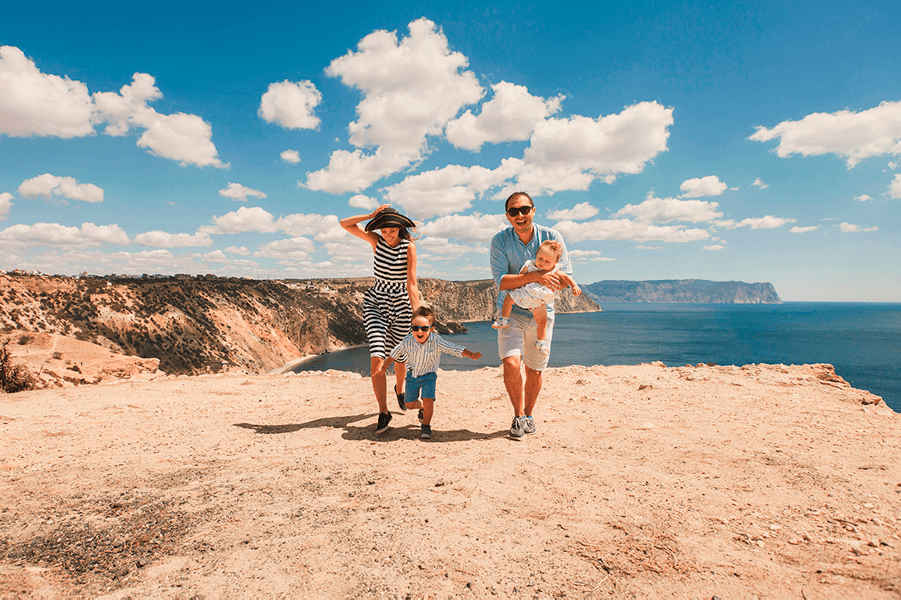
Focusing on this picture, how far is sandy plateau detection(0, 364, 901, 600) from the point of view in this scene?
2.00 meters

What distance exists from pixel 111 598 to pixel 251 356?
55.4m

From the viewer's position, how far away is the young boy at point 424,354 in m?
4.65

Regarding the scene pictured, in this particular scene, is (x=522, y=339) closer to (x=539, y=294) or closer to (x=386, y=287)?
(x=539, y=294)

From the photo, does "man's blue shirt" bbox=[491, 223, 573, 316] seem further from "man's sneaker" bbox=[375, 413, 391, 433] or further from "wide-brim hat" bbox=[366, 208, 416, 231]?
"man's sneaker" bbox=[375, 413, 391, 433]

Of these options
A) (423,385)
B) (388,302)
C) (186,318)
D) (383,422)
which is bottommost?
(186,318)

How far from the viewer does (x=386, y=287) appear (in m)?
5.12

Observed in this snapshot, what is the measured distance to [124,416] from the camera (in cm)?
595

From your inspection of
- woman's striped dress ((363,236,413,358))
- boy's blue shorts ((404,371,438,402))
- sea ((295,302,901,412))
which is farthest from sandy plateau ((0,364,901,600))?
sea ((295,302,901,412))

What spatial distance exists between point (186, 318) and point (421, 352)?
167 ft

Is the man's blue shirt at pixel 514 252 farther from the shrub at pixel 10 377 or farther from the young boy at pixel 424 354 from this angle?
the shrub at pixel 10 377

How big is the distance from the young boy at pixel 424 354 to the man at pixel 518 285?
451 mm

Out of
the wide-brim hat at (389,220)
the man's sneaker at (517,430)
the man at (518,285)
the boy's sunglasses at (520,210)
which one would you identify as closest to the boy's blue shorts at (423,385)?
the man at (518,285)

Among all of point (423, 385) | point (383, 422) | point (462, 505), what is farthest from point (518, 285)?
point (383, 422)

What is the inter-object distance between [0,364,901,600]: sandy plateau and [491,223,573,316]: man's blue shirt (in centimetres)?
190
